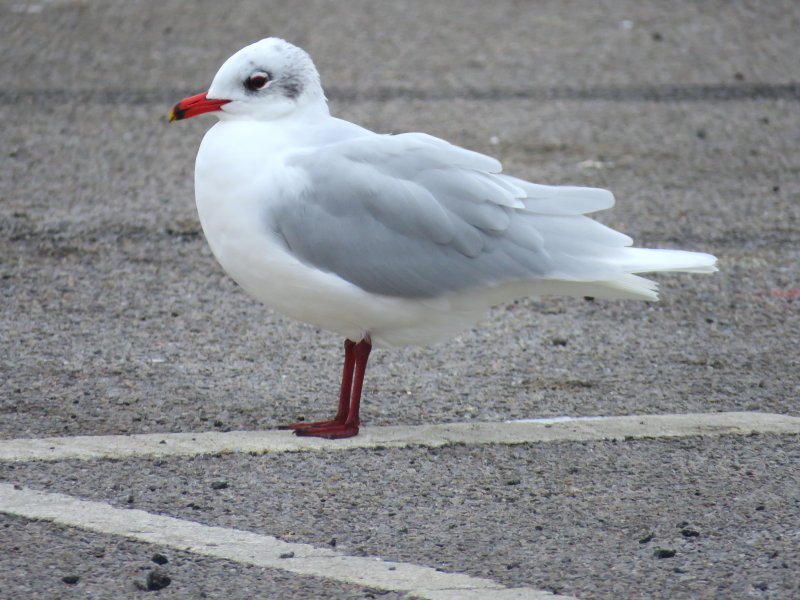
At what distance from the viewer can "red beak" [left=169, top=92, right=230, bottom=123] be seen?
14.4ft

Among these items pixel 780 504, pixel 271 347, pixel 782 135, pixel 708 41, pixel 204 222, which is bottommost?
pixel 780 504

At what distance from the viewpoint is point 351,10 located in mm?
12523

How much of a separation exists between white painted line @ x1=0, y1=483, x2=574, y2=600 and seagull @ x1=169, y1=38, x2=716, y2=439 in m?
0.81

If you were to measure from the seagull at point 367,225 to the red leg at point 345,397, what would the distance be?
0.11 ft

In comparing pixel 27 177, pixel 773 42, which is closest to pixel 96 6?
pixel 27 177

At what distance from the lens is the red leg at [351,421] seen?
14.5ft

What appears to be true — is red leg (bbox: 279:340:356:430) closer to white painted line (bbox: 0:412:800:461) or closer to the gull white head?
white painted line (bbox: 0:412:800:461)

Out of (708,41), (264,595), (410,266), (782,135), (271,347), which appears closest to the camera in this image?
(264,595)

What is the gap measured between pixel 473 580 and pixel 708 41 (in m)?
8.74

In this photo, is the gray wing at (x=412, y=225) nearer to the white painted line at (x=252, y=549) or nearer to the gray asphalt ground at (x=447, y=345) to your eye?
the gray asphalt ground at (x=447, y=345)

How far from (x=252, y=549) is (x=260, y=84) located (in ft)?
5.31

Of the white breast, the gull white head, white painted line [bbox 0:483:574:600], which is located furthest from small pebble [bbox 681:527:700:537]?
the gull white head

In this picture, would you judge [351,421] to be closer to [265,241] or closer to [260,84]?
[265,241]

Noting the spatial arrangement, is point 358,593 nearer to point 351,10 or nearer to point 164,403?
point 164,403
